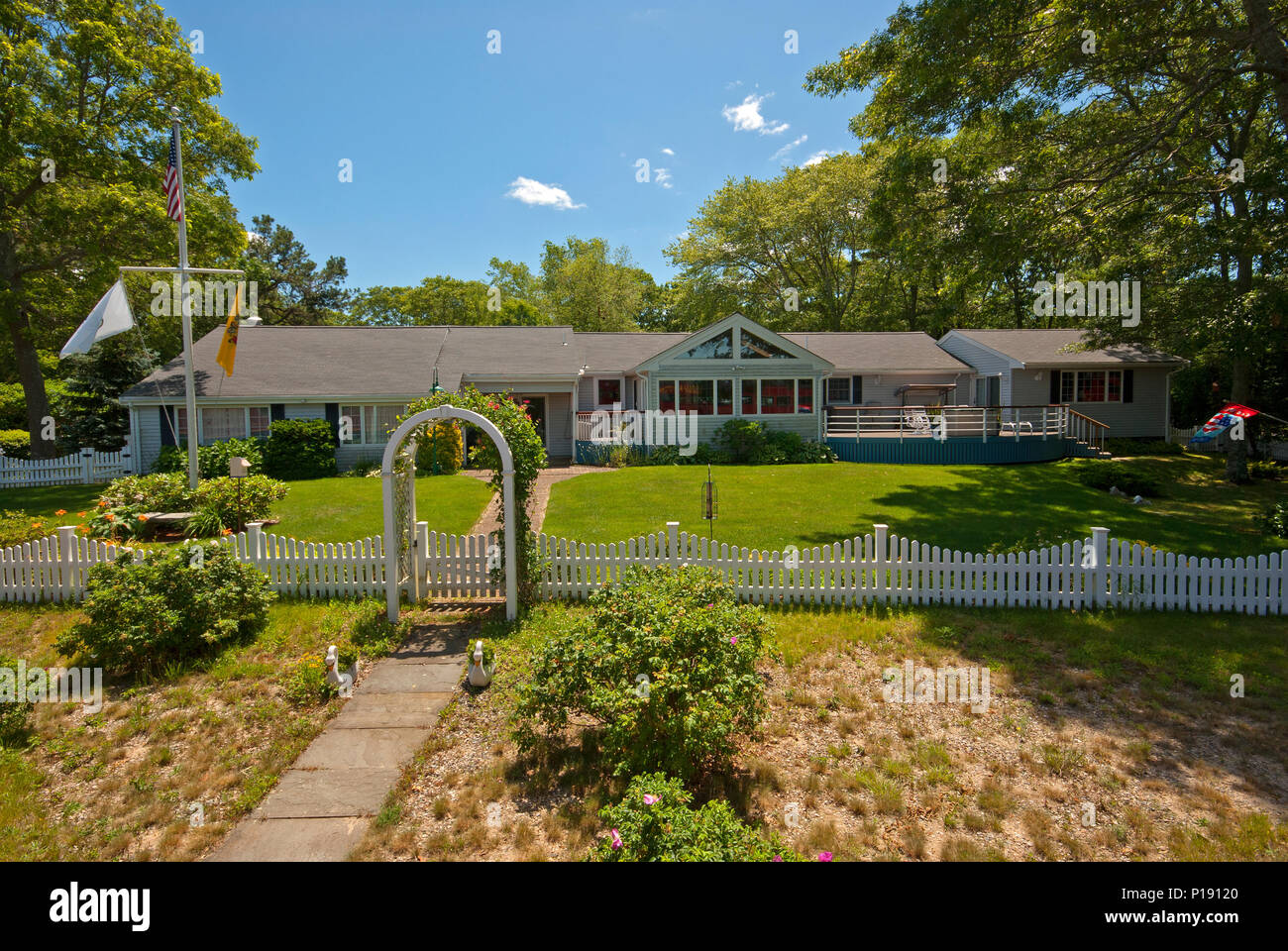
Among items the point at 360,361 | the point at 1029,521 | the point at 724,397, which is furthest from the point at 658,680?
the point at 360,361

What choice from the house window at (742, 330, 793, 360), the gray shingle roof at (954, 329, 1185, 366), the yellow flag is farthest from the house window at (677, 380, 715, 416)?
the yellow flag

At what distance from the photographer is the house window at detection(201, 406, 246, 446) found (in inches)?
864

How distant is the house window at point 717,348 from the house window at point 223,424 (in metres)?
15.7

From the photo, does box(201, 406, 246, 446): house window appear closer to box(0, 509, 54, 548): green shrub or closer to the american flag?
box(0, 509, 54, 548): green shrub

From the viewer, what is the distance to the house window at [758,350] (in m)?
24.1

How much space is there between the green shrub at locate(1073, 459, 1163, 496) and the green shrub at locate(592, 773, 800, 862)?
1734 centimetres

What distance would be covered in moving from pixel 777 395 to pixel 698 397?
114 inches

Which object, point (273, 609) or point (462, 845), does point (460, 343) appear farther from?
point (462, 845)

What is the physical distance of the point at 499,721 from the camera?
6379 millimetres

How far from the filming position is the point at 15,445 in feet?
84.1

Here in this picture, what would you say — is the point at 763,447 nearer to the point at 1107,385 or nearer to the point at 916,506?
the point at 916,506

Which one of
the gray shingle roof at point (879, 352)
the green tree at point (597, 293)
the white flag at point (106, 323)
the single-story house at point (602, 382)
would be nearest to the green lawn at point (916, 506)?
the single-story house at point (602, 382)

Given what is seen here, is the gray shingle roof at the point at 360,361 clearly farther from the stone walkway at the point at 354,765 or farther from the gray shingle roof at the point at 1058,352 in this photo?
the gray shingle roof at the point at 1058,352

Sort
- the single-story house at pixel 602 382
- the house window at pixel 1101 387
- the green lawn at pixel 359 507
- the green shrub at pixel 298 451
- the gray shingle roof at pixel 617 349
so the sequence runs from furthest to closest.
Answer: the gray shingle roof at pixel 617 349 → the house window at pixel 1101 387 → the single-story house at pixel 602 382 → the green shrub at pixel 298 451 → the green lawn at pixel 359 507
